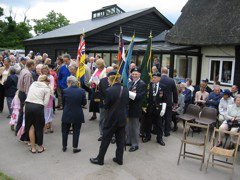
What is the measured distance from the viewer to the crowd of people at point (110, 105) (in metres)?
5.23

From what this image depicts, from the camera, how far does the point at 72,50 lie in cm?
2044

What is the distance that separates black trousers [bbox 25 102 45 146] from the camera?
18.4 feet

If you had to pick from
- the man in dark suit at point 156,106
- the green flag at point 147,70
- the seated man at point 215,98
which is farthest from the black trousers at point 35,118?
the seated man at point 215,98

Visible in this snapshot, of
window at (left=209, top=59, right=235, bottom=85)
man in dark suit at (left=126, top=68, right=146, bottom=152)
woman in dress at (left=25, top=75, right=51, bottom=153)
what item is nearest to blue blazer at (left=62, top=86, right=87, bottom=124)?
woman in dress at (left=25, top=75, right=51, bottom=153)

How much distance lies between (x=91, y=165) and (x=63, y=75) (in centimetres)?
457

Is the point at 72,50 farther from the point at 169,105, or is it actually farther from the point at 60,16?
the point at 60,16

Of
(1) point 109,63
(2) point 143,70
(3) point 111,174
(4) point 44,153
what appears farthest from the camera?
(1) point 109,63

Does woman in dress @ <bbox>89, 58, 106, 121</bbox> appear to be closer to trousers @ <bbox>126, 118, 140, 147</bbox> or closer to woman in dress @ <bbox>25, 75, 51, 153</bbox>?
trousers @ <bbox>126, 118, 140, 147</bbox>

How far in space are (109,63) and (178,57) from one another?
18.4 feet

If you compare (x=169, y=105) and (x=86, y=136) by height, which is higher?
(x=169, y=105)

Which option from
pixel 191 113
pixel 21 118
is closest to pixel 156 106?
pixel 191 113

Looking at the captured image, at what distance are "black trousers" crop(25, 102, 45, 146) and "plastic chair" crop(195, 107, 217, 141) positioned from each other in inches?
173

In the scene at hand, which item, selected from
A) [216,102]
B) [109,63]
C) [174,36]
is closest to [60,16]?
[109,63]

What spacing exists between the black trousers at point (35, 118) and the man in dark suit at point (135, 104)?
6.48ft
